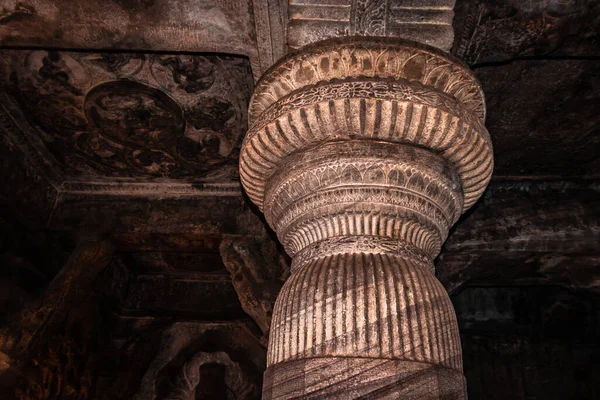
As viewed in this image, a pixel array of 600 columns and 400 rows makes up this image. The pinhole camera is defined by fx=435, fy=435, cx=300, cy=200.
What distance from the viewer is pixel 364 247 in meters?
1.67

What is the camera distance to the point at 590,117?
2.96 metres

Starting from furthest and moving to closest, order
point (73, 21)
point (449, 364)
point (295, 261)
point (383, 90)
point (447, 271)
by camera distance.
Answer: point (447, 271) < point (73, 21) < point (295, 261) < point (383, 90) < point (449, 364)

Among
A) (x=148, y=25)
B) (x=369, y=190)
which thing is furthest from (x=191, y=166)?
(x=369, y=190)

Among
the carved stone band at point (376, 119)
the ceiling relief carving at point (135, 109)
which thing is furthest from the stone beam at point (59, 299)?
the carved stone band at point (376, 119)

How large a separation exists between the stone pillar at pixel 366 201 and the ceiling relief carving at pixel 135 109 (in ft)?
3.43

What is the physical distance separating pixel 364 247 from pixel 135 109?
2147 mm

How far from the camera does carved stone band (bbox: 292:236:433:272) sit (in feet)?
5.49

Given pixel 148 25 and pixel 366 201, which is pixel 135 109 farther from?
pixel 366 201

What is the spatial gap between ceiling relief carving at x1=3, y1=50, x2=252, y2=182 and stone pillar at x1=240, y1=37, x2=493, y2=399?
41.2 inches

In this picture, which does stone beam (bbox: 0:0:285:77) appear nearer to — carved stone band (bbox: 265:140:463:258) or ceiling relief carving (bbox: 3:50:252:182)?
ceiling relief carving (bbox: 3:50:252:182)

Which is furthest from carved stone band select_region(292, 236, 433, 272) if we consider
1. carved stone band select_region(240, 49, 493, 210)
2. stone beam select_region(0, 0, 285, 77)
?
stone beam select_region(0, 0, 285, 77)

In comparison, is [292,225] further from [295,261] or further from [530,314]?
[530,314]

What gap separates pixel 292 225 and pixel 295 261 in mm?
157

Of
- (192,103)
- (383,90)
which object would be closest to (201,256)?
(192,103)
